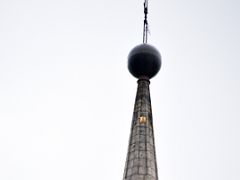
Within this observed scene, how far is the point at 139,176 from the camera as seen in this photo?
24938 mm

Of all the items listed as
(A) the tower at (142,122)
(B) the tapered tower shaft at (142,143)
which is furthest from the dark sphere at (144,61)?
(B) the tapered tower shaft at (142,143)

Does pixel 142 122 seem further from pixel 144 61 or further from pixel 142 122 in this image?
pixel 144 61

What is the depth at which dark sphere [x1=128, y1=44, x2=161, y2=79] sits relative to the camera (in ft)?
97.4

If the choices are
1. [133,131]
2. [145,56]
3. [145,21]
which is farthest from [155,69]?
[145,21]

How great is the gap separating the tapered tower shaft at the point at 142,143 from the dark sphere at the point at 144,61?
3.04ft

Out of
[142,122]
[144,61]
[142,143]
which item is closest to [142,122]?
[142,122]

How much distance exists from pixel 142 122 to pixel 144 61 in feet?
15.2

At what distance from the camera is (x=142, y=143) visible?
1067 inches

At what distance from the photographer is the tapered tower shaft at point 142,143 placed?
83.3 feet

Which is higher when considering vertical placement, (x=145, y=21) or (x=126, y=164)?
(x=145, y=21)

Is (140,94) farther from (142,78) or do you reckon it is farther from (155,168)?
(155,168)

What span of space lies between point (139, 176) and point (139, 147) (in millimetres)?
2448

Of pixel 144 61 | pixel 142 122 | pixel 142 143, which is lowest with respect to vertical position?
pixel 142 143

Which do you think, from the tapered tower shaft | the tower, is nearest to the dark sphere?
the tower
